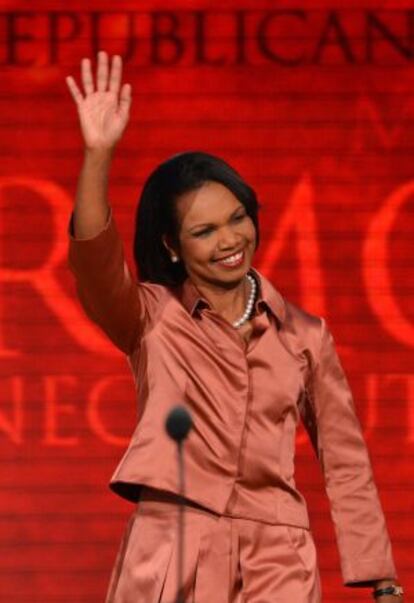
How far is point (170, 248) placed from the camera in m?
5.03

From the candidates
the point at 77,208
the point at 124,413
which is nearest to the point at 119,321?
the point at 77,208

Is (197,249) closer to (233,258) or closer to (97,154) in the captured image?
(233,258)

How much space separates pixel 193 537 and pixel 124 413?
270 centimetres

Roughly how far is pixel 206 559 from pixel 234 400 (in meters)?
0.35

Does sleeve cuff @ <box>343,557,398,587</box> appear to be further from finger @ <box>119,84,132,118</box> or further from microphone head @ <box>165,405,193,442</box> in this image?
microphone head @ <box>165,405,193,442</box>

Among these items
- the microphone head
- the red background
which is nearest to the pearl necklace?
the microphone head

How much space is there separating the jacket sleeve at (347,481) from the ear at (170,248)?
14.8 inches

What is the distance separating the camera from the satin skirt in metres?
4.76

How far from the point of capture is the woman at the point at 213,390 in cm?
474

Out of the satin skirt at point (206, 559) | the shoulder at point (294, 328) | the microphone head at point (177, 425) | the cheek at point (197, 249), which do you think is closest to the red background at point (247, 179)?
the shoulder at point (294, 328)

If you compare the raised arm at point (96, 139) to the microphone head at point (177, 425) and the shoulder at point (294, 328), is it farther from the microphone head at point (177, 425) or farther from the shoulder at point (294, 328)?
the microphone head at point (177, 425)

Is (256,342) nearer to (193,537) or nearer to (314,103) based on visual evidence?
(193,537)

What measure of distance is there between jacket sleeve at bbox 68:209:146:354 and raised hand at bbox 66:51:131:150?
169 millimetres

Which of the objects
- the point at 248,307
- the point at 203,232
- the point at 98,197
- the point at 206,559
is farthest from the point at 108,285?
the point at 206,559
